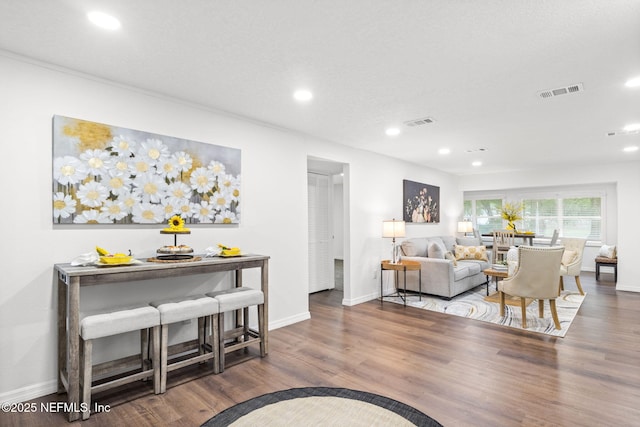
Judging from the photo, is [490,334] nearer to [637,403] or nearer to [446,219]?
[637,403]

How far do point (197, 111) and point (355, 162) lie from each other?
2608 mm

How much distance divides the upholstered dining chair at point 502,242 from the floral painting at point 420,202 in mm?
1346

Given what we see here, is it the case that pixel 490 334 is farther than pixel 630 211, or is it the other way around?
pixel 630 211

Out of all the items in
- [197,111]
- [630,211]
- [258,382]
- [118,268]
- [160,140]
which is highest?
[197,111]

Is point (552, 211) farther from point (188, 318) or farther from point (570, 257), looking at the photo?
point (188, 318)

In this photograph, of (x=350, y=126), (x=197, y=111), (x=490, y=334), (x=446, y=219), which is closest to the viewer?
(x=197, y=111)

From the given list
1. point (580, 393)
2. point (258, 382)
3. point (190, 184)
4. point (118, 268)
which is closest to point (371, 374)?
point (258, 382)

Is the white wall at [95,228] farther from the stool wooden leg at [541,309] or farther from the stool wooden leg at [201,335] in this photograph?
the stool wooden leg at [541,309]

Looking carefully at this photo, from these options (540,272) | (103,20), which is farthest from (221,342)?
(540,272)

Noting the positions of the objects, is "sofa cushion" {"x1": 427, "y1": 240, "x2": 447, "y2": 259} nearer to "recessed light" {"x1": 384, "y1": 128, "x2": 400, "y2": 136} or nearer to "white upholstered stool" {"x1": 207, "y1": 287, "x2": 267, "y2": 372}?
"recessed light" {"x1": 384, "y1": 128, "x2": 400, "y2": 136}

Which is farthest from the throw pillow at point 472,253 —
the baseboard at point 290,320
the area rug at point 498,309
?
the baseboard at point 290,320

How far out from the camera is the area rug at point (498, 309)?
13.6 ft

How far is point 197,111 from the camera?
343 cm

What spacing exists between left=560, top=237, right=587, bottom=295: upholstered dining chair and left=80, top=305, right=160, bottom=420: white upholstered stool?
19.7ft
